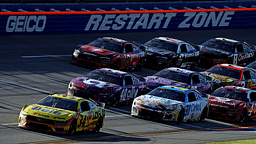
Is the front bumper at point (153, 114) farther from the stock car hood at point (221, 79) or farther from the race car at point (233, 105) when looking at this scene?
the stock car hood at point (221, 79)

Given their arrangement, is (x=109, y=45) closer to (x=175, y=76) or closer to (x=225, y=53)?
(x=175, y=76)

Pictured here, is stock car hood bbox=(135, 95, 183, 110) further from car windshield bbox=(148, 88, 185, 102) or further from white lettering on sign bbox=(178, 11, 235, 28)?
white lettering on sign bbox=(178, 11, 235, 28)

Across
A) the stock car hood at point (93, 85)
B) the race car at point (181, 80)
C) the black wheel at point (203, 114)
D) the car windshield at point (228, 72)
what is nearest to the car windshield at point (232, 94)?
the race car at point (181, 80)

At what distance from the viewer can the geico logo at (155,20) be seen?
38.2 metres

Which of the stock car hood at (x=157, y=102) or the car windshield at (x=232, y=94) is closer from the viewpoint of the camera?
the stock car hood at (x=157, y=102)

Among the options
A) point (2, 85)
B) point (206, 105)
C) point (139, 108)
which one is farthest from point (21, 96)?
point (206, 105)

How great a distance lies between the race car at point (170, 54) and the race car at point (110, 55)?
0.81 metres

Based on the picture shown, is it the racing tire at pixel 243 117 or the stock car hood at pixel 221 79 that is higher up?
the stock car hood at pixel 221 79

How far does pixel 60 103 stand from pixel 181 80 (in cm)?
892

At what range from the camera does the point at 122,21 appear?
1555 inches

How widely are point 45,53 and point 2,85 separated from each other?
26.3 feet

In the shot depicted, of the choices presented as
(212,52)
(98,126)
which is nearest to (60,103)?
(98,126)

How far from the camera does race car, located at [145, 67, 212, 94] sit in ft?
80.1

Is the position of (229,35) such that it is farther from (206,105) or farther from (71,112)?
(71,112)
